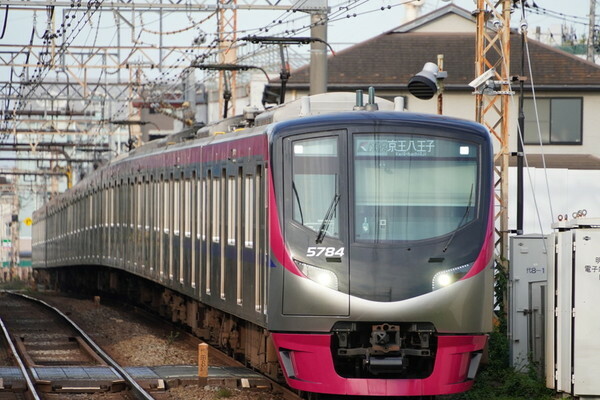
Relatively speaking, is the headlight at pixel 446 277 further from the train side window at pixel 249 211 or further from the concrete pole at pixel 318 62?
the concrete pole at pixel 318 62

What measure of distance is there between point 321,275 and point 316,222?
1.57ft

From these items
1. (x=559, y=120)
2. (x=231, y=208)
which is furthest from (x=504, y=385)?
(x=559, y=120)

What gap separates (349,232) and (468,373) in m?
1.65

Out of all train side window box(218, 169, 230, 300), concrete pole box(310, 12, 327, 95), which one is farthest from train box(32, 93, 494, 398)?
concrete pole box(310, 12, 327, 95)

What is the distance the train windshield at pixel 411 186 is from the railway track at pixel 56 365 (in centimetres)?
287

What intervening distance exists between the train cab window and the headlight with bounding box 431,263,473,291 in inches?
37.3

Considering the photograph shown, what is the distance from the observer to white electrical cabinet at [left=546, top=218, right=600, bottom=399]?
11539mm

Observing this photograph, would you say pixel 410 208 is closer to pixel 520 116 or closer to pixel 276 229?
pixel 276 229

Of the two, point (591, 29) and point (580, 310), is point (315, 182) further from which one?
point (591, 29)

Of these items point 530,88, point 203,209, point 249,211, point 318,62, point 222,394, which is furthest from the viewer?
point 530,88

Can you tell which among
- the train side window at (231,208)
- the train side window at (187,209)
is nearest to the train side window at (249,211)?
the train side window at (231,208)

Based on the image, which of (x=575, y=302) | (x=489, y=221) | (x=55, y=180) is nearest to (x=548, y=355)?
(x=575, y=302)

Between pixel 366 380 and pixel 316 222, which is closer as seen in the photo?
pixel 366 380

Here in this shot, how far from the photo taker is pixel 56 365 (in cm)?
1538
